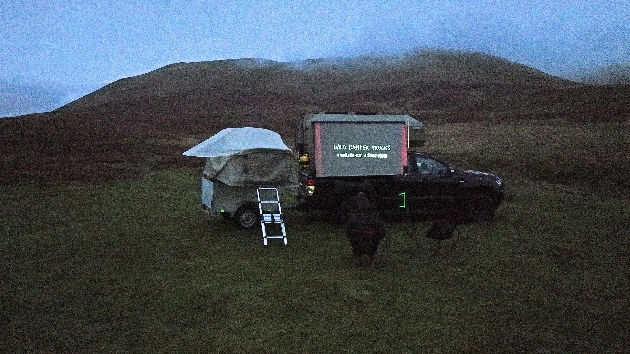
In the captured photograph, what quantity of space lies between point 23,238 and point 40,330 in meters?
6.32

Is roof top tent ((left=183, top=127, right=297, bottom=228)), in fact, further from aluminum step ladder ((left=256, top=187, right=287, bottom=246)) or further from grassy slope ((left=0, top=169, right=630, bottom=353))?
grassy slope ((left=0, top=169, right=630, bottom=353))

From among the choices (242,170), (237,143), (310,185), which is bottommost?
(310,185)

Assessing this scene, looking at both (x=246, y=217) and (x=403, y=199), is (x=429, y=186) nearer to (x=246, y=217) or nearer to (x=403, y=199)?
(x=403, y=199)

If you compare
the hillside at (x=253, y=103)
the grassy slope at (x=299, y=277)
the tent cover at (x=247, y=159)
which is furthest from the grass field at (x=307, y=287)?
the hillside at (x=253, y=103)

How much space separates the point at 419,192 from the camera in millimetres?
12875

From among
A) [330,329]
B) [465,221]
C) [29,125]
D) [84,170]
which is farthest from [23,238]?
[29,125]

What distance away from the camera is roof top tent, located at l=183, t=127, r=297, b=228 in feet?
38.3

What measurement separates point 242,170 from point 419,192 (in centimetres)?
508

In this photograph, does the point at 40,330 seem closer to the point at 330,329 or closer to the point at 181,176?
the point at 330,329

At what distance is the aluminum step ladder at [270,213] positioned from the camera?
36.2 ft

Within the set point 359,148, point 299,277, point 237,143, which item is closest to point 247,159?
point 237,143

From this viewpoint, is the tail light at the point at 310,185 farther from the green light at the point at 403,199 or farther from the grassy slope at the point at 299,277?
the green light at the point at 403,199

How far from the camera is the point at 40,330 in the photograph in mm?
6418

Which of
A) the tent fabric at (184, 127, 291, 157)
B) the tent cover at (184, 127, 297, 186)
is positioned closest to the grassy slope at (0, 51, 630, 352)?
the tent cover at (184, 127, 297, 186)
